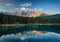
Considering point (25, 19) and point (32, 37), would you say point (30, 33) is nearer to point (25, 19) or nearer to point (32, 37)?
point (32, 37)

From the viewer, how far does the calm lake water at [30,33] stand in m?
2.02

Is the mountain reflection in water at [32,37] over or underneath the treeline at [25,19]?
underneath

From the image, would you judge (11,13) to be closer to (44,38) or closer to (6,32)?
(6,32)

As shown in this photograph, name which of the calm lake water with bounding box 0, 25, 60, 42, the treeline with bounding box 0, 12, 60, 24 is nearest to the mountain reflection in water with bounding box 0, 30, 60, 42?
the calm lake water with bounding box 0, 25, 60, 42

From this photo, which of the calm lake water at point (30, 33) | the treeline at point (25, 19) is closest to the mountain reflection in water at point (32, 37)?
the calm lake water at point (30, 33)

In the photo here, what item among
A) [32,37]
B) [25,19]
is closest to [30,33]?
[32,37]

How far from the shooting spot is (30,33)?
206 cm

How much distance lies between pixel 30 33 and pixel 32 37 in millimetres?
70

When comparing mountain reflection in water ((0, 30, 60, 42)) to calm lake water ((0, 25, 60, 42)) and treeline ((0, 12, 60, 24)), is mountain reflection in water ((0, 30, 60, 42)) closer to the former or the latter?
calm lake water ((0, 25, 60, 42))

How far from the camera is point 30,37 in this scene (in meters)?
2.04

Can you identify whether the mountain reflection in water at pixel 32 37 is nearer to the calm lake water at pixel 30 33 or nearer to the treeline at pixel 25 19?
the calm lake water at pixel 30 33

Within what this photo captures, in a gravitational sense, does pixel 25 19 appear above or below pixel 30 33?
above

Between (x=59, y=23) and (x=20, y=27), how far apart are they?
609 millimetres

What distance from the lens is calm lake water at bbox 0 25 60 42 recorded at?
2021 millimetres
